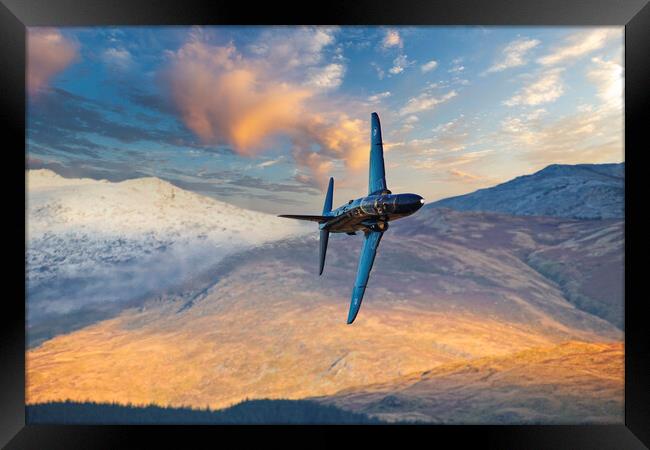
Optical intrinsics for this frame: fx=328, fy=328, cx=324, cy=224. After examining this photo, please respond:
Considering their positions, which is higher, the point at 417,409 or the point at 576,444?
the point at 576,444

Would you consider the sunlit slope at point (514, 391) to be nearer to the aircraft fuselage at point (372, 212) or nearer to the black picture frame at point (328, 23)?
the black picture frame at point (328, 23)

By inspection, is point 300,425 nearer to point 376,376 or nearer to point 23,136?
point 376,376

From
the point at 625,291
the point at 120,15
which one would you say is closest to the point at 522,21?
the point at 625,291

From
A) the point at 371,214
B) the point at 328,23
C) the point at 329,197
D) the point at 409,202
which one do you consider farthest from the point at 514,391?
the point at 328,23

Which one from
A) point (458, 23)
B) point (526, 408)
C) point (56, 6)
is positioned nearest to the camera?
point (56, 6)

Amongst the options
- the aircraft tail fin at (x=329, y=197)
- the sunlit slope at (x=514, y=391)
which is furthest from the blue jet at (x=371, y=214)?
the sunlit slope at (x=514, y=391)

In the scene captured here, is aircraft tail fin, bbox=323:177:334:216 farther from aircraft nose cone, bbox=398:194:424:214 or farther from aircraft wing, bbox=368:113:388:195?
aircraft nose cone, bbox=398:194:424:214

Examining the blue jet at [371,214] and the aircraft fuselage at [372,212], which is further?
the blue jet at [371,214]
